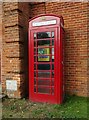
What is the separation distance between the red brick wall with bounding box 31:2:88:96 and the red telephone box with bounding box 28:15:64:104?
2.15 ft

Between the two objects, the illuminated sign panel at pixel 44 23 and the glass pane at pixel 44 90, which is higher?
the illuminated sign panel at pixel 44 23

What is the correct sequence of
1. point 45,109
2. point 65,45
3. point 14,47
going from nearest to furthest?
point 45,109, point 14,47, point 65,45

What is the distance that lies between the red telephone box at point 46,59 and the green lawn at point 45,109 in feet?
0.81

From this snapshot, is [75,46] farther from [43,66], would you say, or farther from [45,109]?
[45,109]

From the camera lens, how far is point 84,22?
5832mm

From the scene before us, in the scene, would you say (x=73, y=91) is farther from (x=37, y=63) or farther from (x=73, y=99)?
(x=37, y=63)

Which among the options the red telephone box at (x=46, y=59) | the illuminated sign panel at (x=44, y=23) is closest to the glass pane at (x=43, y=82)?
the red telephone box at (x=46, y=59)

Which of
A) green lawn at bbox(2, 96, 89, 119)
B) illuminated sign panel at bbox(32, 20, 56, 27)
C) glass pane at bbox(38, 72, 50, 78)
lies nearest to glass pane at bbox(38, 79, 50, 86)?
glass pane at bbox(38, 72, 50, 78)

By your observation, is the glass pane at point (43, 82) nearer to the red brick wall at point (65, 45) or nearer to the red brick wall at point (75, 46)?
the red brick wall at point (65, 45)

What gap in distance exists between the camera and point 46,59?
5.44 m

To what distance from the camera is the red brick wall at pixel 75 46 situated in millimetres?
5828

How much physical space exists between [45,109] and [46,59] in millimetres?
1354

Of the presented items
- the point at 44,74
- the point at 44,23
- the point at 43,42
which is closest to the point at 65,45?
the point at 43,42

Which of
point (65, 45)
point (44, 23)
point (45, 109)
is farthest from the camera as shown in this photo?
point (65, 45)
